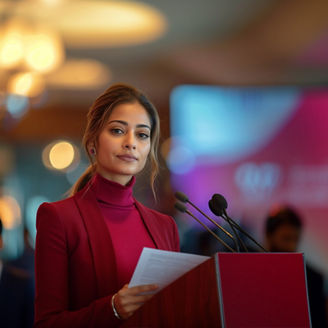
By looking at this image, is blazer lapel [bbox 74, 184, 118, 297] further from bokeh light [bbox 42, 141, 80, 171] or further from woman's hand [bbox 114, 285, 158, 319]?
bokeh light [bbox 42, 141, 80, 171]

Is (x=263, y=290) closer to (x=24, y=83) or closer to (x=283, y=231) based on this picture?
(x=283, y=231)

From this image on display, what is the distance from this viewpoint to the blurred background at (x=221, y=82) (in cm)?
586

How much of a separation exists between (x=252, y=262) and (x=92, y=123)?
63 centimetres

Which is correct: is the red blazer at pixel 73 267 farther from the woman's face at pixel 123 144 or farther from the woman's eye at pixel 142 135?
the woman's eye at pixel 142 135

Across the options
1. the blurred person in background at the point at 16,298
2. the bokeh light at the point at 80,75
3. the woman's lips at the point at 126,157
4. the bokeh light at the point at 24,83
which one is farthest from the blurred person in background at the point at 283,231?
the bokeh light at the point at 80,75

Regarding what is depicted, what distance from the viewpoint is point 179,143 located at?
611 centimetres

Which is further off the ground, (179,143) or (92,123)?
(179,143)

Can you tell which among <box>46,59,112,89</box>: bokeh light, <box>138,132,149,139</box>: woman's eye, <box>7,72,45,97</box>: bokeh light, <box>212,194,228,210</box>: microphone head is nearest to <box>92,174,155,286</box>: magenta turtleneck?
<box>138,132,149,139</box>: woman's eye

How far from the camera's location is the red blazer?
56.0 inches

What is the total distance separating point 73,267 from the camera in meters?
1.53

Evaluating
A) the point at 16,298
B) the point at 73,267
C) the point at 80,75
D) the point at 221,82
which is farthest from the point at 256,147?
the point at 73,267

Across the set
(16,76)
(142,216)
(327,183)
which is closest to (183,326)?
(142,216)

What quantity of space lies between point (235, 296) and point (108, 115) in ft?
2.06

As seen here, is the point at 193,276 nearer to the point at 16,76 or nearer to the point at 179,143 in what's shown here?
the point at 179,143
